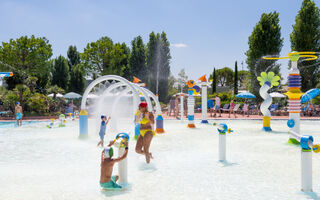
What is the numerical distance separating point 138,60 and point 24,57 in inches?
642

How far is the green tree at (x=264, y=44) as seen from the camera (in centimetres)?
3112

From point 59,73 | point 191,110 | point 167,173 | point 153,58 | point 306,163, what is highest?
point 153,58

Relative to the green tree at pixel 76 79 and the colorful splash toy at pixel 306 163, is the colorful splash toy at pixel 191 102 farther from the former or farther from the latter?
the green tree at pixel 76 79

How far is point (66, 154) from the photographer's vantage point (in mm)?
8312

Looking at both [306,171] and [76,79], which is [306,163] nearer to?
[306,171]

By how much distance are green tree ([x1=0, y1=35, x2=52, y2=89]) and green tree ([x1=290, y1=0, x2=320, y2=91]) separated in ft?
102

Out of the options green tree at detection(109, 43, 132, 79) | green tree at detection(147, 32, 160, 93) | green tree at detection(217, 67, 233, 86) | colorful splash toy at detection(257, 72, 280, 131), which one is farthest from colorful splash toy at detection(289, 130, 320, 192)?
green tree at detection(217, 67, 233, 86)

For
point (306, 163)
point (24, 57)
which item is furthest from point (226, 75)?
point (306, 163)

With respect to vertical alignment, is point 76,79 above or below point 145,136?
above

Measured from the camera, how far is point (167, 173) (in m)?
6.10

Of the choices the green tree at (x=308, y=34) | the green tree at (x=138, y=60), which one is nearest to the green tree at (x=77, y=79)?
the green tree at (x=138, y=60)

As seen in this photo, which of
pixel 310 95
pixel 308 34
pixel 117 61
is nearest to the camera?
pixel 310 95

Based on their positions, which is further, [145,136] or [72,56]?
[72,56]

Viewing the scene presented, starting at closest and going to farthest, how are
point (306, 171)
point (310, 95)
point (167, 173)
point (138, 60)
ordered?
point (306, 171) < point (167, 173) < point (310, 95) < point (138, 60)
